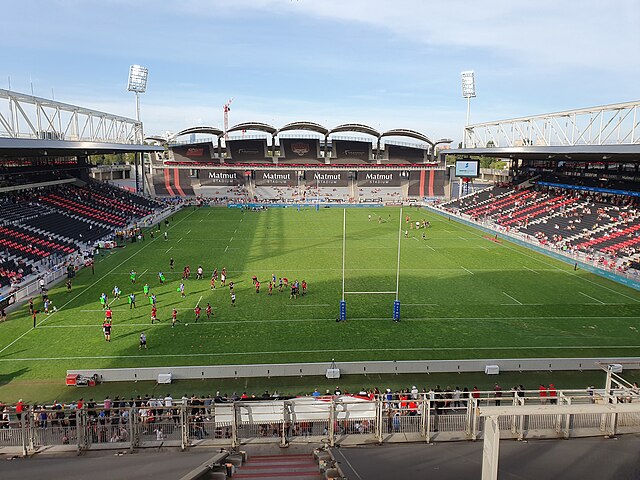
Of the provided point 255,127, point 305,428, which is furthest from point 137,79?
point 305,428

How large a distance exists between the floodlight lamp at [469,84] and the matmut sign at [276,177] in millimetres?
31586

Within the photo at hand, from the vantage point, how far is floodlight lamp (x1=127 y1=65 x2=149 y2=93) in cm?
7194

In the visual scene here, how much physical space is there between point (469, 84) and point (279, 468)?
77980mm

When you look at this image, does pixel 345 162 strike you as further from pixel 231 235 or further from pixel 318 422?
pixel 318 422

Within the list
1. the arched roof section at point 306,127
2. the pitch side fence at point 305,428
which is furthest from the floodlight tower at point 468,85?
the pitch side fence at point 305,428

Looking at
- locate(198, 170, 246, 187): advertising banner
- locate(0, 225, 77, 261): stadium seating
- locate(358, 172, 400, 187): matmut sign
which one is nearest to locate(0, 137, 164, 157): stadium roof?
locate(0, 225, 77, 261): stadium seating

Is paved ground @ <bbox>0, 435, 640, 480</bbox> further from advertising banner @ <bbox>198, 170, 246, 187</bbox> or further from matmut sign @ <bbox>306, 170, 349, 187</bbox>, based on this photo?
matmut sign @ <bbox>306, 170, 349, 187</bbox>

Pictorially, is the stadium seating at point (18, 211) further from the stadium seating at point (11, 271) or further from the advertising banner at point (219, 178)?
the advertising banner at point (219, 178)

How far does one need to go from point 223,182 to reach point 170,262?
50.4 metres

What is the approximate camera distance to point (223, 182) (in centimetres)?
8319

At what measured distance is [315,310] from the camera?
81.0 feet

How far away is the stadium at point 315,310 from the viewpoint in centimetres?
957

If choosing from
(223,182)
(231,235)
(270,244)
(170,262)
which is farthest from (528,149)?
(223,182)

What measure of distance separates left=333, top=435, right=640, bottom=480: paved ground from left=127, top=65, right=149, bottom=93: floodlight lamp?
245 feet
